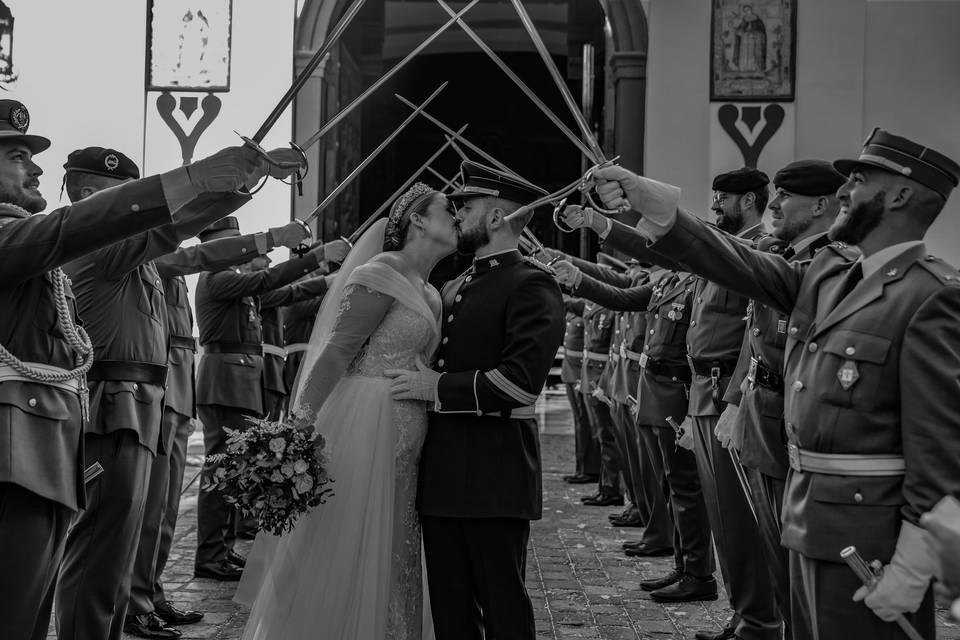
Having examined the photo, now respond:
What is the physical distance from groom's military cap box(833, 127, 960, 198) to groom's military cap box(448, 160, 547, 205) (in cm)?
125

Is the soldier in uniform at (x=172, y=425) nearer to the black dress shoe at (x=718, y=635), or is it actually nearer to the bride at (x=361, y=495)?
the bride at (x=361, y=495)

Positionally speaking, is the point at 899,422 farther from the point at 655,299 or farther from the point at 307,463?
the point at 655,299

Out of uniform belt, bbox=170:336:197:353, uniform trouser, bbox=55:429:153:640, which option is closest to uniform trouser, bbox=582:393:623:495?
uniform belt, bbox=170:336:197:353

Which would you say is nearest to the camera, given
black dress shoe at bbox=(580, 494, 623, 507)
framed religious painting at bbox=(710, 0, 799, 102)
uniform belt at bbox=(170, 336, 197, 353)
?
uniform belt at bbox=(170, 336, 197, 353)

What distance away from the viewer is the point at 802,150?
10.9 meters

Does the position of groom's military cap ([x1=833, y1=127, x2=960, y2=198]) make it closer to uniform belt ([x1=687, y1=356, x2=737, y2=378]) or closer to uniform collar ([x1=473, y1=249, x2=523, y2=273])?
uniform collar ([x1=473, y1=249, x2=523, y2=273])

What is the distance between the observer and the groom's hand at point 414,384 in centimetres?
367

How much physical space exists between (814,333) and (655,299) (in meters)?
3.54

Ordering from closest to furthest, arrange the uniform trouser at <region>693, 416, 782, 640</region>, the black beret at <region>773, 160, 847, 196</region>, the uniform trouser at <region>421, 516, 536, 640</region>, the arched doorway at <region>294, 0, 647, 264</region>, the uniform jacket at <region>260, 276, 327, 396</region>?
1. the uniform trouser at <region>421, 516, 536, 640</region>
2. the black beret at <region>773, 160, 847, 196</region>
3. the uniform trouser at <region>693, 416, 782, 640</region>
4. the uniform jacket at <region>260, 276, 327, 396</region>
5. the arched doorway at <region>294, 0, 647, 264</region>

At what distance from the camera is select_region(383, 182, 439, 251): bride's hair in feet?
13.2

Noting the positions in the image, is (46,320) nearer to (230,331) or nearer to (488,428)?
(488,428)

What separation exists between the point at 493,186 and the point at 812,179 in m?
1.40

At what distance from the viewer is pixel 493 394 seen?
342 centimetres

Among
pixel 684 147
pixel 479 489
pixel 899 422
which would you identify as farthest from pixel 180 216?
pixel 684 147
